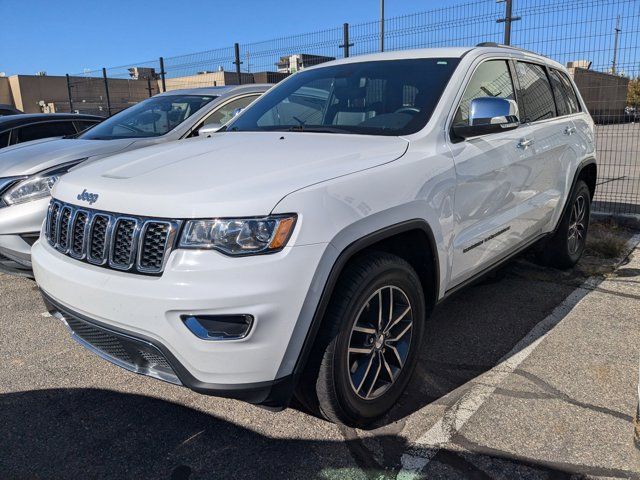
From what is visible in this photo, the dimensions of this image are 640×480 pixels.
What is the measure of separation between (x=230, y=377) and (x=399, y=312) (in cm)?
99

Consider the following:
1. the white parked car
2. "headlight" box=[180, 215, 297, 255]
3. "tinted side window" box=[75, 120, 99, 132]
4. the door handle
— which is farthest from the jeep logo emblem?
"tinted side window" box=[75, 120, 99, 132]

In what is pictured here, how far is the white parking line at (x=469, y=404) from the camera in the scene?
7.97 feet

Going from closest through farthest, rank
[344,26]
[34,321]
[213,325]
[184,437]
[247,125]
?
[213,325]
[184,437]
[247,125]
[34,321]
[344,26]

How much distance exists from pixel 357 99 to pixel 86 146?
2.76 metres

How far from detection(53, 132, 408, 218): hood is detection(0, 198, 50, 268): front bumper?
1457 millimetres

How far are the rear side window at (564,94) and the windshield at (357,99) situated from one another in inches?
68.1

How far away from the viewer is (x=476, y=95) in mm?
3406

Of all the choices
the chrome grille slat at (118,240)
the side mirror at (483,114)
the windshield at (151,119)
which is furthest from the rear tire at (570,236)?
the windshield at (151,119)

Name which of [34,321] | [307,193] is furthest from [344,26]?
[307,193]

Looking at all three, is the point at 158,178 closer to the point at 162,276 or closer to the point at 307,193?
the point at 162,276

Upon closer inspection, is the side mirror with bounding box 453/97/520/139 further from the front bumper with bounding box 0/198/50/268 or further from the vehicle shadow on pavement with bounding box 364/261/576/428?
the front bumper with bounding box 0/198/50/268

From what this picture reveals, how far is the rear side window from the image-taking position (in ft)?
15.1

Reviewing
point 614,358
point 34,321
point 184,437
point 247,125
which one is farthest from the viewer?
point 34,321

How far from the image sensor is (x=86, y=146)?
4.88m
